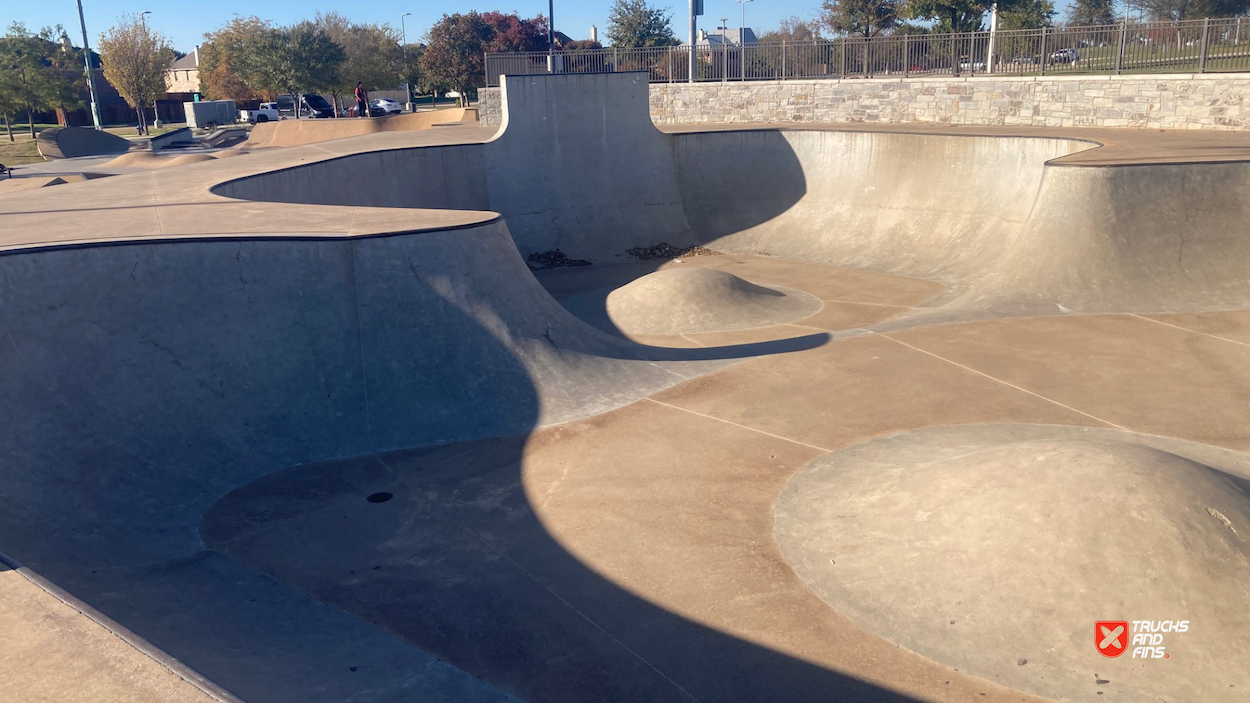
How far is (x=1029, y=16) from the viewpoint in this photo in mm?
37625

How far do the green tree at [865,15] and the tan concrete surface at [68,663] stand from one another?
134 ft

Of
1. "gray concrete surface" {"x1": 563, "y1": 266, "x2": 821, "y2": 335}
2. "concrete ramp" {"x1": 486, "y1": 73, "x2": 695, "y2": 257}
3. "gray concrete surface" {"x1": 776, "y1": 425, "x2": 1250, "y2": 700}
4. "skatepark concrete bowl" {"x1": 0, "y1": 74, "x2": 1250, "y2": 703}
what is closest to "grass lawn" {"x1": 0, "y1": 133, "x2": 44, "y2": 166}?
"concrete ramp" {"x1": 486, "y1": 73, "x2": 695, "y2": 257}

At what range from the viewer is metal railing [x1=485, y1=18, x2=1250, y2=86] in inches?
725

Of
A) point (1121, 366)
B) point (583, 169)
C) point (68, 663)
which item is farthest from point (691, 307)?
point (68, 663)

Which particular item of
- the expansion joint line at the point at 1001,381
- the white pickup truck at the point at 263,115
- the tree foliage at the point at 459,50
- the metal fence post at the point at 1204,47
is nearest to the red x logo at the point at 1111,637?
the expansion joint line at the point at 1001,381

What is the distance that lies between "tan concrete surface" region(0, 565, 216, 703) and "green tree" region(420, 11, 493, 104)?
1864 inches

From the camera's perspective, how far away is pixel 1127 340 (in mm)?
10609

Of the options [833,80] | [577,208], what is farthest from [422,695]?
[833,80]

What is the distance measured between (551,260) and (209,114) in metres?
41.7

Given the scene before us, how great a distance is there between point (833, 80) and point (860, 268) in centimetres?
884

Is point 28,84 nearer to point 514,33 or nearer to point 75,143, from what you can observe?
point 75,143

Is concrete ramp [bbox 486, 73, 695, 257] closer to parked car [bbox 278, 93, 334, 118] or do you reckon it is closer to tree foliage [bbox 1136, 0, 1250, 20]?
tree foliage [bbox 1136, 0, 1250, 20]

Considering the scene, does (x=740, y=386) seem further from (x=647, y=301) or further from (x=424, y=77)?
(x=424, y=77)

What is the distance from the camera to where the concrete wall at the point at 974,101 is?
1705cm
